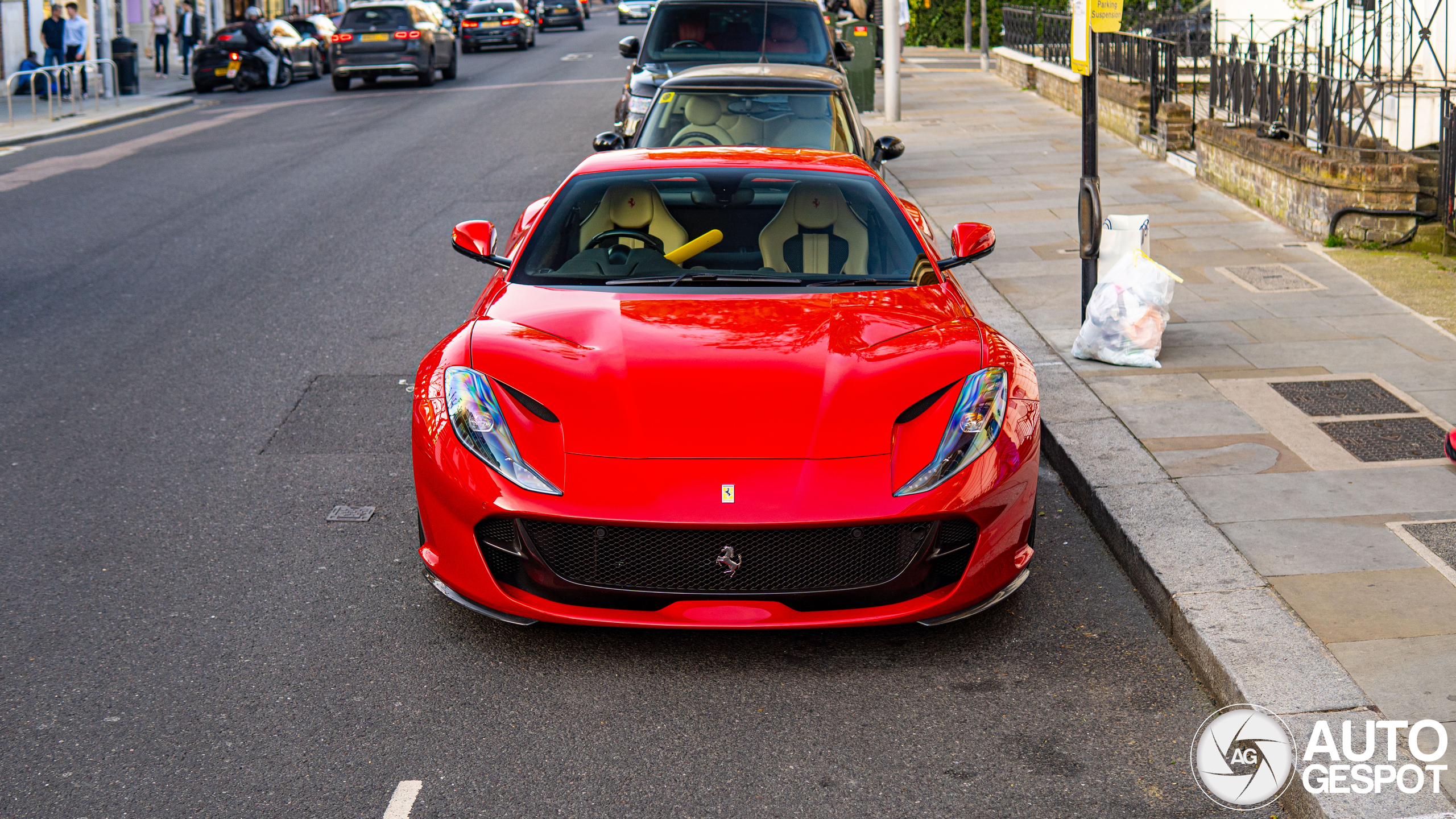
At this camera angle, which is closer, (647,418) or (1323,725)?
(1323,725)

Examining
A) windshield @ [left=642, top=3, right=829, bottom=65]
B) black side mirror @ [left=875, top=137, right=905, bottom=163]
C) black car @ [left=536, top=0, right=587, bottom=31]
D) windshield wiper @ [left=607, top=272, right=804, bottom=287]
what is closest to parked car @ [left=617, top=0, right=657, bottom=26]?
black car @ [left=536, top=0, right=587, bottom=31]

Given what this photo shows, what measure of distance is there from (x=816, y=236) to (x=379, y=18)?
24343 millimetres

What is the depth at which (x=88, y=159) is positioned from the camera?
17.2 metres

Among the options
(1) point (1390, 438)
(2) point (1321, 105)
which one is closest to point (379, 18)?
(2) point (1321, 105)

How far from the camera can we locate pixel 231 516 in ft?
17.7

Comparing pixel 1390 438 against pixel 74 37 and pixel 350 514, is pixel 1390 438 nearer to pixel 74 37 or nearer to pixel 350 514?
pixel 350 514

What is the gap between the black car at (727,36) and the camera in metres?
13.5

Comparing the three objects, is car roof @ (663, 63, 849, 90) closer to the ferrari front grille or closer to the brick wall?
the brick wall

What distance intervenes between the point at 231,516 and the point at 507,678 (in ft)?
6.25

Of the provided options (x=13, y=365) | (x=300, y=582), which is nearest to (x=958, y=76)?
(x=13, y=365)

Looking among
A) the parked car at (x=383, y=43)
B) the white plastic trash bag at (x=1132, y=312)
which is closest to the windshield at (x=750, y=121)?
the white plastic trash bag at (x=1132, y=312)

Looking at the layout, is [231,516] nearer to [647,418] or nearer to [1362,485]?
[647,418]

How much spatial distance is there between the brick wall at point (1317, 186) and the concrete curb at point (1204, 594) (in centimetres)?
442

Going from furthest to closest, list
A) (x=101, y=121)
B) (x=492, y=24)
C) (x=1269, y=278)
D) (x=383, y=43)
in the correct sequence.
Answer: (x=492, y=24)
(x=383, y=43)
(x=101, y=121)
(x=1269, y=278)
